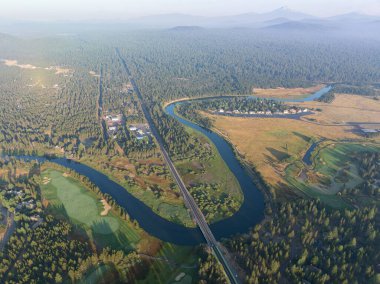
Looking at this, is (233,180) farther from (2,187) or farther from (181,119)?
(2,187)

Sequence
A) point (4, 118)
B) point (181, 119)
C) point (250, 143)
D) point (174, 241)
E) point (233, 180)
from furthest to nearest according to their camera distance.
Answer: point (181, 119) < point (4, 118) < point (250, 143) < point (233, 180) < point (174, 241)

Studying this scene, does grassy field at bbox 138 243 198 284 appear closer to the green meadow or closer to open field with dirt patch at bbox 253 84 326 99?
the green meadow

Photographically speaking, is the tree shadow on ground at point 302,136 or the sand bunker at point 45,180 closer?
the sand bunker at point 45,180

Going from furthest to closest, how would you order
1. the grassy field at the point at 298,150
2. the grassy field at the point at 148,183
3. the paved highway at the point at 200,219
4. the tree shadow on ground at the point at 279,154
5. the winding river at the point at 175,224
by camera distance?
1. the tree shadow on ground at the point at 279,154
2. the grassy field at the point at 298,150
3. the grassy field at the point at 148,183
4. the winding river at the point at 175,224
5. the paved highway at the point at 200,219

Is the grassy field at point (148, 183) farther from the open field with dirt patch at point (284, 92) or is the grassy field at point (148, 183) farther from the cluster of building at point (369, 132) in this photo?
the open field with dirt patch at point (284, 92)

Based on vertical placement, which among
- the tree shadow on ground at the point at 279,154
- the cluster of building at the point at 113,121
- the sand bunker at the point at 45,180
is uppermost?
the cluster of building at the point at 113,121

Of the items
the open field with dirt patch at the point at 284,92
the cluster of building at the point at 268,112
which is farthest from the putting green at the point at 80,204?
the open field with dirt patch at the point at 284,92

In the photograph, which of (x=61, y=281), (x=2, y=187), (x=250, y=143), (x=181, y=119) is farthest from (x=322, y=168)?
(x=2, y=187)
